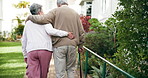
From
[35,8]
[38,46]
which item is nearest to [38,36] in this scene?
[38,46]

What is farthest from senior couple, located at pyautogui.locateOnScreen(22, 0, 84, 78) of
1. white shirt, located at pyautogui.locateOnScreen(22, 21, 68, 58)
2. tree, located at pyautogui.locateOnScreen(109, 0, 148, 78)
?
tree, located at pyautogui.locateOnScreen(109, 0, 148, 78)

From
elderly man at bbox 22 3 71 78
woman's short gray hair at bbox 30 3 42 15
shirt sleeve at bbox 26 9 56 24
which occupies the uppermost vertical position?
woman's short gray hair at bbox 30 3 42 15

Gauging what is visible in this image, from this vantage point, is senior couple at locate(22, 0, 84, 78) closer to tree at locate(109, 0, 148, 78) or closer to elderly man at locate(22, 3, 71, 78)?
elderly man at locate(22, 3, 71, 78)

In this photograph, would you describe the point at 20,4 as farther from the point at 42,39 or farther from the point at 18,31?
the point at 42,39

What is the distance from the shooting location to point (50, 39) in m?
5.54

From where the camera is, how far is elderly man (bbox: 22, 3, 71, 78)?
5.39m

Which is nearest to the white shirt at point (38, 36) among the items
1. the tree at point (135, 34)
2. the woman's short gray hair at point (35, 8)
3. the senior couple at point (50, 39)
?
the senior couple at point (50, 39)

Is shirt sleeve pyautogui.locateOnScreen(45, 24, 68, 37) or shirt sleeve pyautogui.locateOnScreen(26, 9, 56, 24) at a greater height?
shirt sleeve pyautogui.locateOnScreen(26, 9, 56, 24)

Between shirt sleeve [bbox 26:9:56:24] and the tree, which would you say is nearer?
the tree

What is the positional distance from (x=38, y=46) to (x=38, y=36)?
0.53 feet

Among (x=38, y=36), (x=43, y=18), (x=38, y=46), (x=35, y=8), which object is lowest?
(x=38, y=46)

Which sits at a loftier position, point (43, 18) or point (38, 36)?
point (43, 18)

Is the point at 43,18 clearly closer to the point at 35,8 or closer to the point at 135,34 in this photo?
the point at 35,8

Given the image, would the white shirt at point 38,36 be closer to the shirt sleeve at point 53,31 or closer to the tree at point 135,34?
the shirt sleeve at point 53,31
